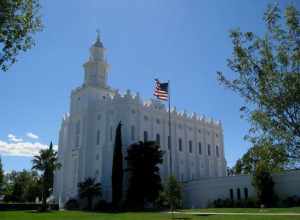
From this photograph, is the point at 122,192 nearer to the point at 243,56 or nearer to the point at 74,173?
the point at 74,173

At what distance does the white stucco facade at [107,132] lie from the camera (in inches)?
2067

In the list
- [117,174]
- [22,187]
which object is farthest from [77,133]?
[22,187]

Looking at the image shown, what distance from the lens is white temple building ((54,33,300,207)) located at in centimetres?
5175

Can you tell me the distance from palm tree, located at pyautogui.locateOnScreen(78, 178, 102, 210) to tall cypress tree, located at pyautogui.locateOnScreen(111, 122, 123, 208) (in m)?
2.69

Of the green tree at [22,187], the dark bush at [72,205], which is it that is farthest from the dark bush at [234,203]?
the green tree at [22,187]

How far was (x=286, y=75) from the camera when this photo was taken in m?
13.9

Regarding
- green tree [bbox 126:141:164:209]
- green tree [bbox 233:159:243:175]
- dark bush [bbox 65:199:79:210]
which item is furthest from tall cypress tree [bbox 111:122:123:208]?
green tree [bbox 233:159:243:175]

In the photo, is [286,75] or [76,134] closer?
[286,75]

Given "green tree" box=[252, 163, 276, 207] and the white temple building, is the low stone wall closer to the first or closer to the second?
the white temple building

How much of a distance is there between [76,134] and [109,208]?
16541 mm

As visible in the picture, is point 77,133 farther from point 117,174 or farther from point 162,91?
point 162,91

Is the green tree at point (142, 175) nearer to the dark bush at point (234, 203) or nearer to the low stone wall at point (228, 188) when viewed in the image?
the low stone wall at point (228, 188)

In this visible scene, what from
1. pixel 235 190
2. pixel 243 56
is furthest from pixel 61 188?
pixel 243 56

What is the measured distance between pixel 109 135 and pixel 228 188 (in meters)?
19.2
